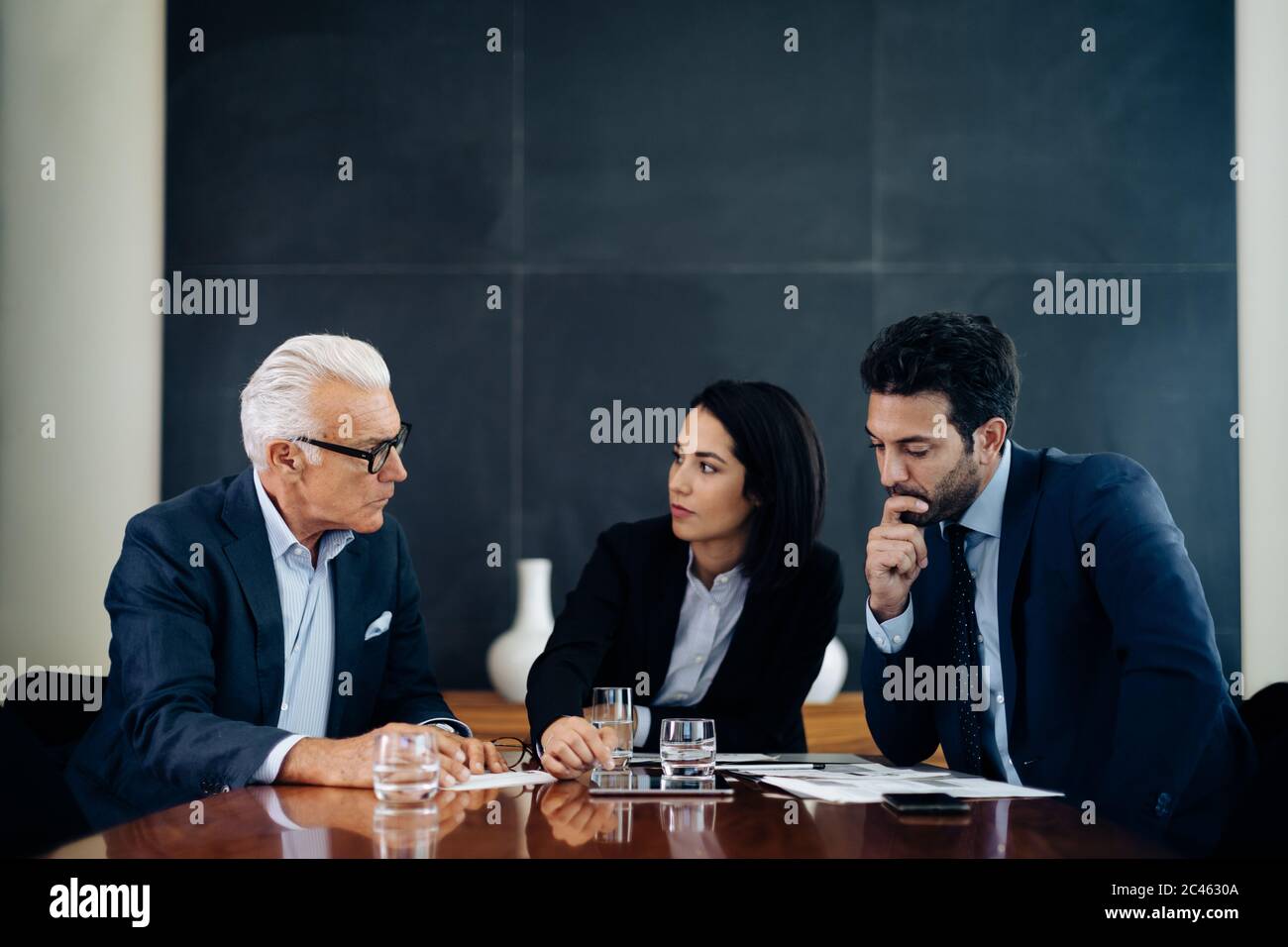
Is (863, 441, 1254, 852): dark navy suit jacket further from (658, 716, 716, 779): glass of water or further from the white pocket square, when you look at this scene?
the white pocket square

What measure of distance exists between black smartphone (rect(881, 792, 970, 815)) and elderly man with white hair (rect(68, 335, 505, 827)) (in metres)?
0.71

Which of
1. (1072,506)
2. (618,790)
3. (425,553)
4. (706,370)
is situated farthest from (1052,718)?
(425,553)

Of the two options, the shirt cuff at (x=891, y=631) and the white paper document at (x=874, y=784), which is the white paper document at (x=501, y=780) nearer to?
the white paper document at (x=874, y=784)

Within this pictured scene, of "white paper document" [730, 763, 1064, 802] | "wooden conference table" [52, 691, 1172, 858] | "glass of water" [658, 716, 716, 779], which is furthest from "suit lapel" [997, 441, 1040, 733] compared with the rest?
"glass of water" [658, 716, 716, 779]

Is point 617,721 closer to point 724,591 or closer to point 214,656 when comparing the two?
point 214,656

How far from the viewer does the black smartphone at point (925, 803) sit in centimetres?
160

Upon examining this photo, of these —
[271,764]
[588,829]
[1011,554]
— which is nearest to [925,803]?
[588,829]

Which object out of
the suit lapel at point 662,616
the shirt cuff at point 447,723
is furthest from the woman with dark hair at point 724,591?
the shirt cuff at point 447,723

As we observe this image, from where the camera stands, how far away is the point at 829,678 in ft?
13.3

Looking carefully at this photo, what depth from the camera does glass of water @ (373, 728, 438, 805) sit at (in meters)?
1.68

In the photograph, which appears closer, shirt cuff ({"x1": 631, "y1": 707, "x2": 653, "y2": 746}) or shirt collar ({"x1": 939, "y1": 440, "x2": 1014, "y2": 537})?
shirt collar ({"x1": 939, "y1": 440, "x2": 1014, "y2": 537})

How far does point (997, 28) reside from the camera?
14.8ft

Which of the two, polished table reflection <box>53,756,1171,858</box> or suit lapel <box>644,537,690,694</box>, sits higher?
suit lapel <box>644,537,690,694</box>

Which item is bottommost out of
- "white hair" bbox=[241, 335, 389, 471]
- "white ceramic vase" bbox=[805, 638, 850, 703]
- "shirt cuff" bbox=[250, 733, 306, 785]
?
"white ceramic vase" bbox=[805, 638, 850, 703]
